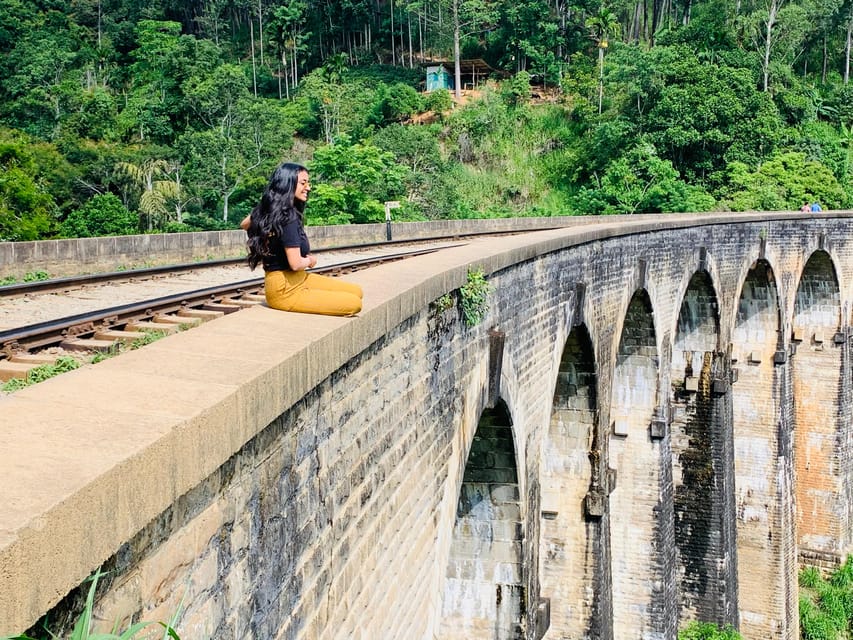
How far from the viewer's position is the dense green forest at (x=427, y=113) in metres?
37.8

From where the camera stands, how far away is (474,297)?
277 inches

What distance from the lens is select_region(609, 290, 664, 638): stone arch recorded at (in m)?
15.3

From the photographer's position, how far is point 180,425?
2.51m

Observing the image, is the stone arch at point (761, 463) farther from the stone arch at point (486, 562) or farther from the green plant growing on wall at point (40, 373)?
the green plant growing on wall at point (40, 373)

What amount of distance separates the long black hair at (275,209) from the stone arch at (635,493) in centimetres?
1134

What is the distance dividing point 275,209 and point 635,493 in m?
12.3

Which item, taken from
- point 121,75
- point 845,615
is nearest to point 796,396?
point 845,615

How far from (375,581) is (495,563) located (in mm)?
4281

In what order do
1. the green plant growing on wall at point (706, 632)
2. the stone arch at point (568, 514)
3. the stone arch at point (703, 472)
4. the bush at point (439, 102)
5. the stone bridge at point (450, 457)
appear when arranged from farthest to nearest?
1. the bush at point (439, 102)
2. the stone arch at point (703, 472)
3. the green plant growing on wall at point (706, 632)
4. the stone arch at point (568, 514)
5. the stone bridge at point (450, 457)

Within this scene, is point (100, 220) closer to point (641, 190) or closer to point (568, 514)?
point (641, 190)

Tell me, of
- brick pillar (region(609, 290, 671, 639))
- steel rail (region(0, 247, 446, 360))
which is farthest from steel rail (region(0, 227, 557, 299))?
brick pillar (region(609, 290, 671, 639))

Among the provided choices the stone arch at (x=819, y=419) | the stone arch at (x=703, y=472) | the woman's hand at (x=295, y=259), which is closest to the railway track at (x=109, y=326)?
the woman's hand at (x=295, y=259)

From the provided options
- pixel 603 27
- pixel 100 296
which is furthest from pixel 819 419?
pixel 603 27

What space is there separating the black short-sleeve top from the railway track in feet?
4.24
